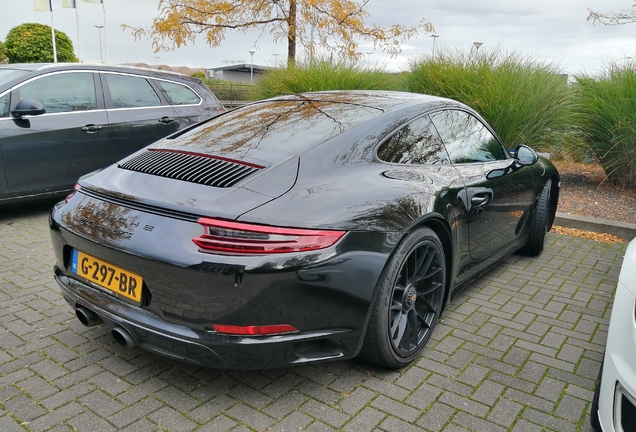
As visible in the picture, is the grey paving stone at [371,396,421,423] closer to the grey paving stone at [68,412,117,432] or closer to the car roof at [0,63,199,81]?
the grey paving stone at [68,412,117,432]

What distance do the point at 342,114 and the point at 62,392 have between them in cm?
201

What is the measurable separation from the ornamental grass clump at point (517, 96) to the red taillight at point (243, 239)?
6190 mm

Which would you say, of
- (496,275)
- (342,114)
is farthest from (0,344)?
(496,275)

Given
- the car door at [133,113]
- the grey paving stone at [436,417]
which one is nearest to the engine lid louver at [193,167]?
the grey paving stone at [436,417]

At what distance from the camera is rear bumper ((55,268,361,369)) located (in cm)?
219

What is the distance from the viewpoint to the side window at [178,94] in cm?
651

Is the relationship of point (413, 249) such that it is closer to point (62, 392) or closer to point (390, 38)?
point (62, 392)

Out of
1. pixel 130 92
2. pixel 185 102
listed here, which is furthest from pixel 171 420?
pixel 185 102

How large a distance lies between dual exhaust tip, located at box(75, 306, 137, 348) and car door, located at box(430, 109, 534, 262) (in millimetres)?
1917

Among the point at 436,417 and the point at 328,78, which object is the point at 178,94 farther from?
the point at 436,417

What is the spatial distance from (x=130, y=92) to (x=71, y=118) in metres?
0.84

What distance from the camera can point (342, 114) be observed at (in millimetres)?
3057

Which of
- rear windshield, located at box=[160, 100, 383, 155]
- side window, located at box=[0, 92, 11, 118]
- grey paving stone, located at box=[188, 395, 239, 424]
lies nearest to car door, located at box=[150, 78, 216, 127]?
side window, located at box=[0, 92, 11, 118]

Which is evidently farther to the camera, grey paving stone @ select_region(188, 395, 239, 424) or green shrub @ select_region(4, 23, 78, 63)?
green shrub @ select_region(4, 23, 78, 63)
